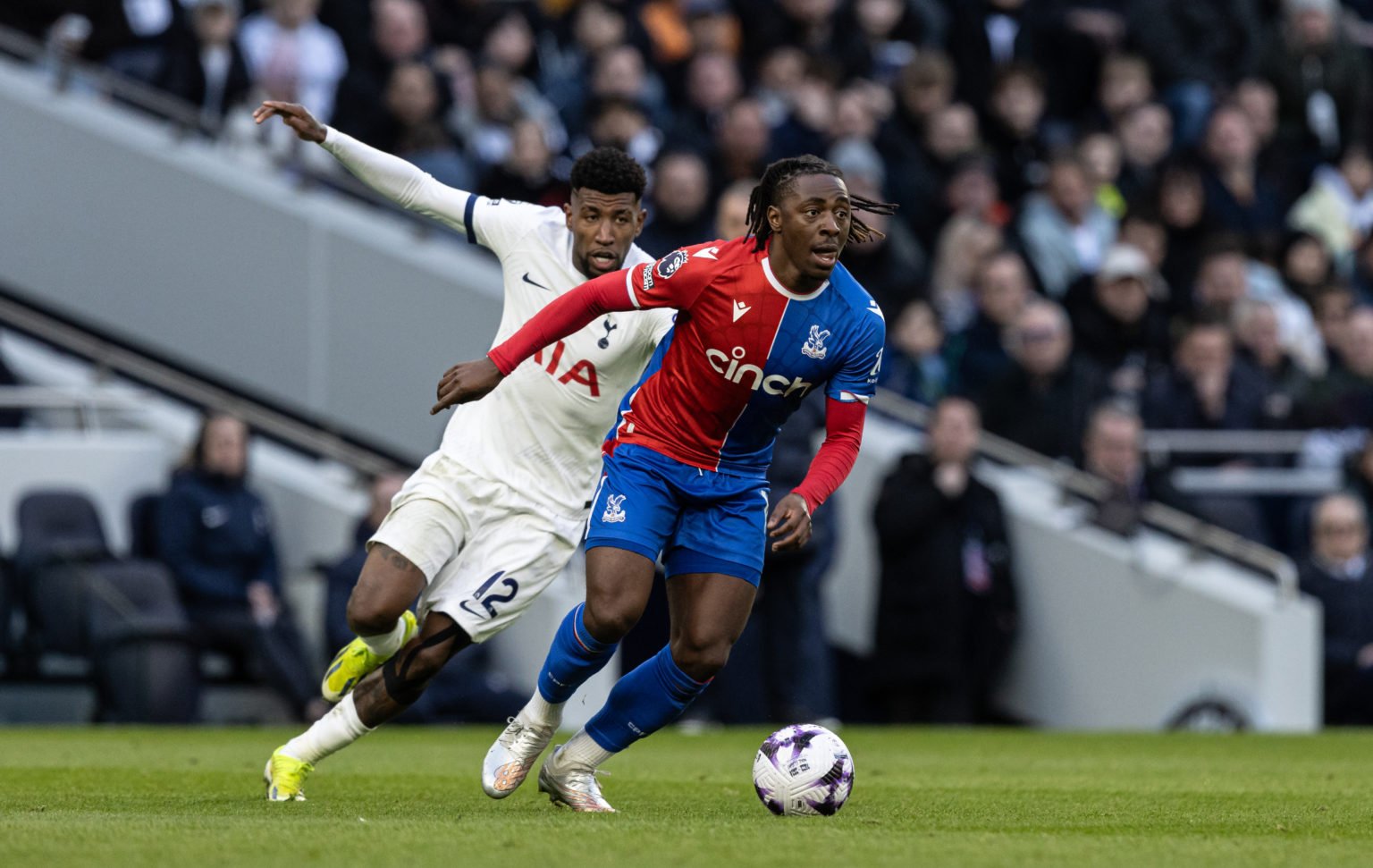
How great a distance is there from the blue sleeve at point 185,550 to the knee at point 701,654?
715 cm

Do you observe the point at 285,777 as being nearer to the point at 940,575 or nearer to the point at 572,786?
the point at 572,786

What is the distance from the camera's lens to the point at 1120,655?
1497cm

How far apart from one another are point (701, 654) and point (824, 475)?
2.53 ft

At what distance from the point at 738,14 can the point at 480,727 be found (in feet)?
24.0

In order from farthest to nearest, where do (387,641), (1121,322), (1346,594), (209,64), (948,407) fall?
(209,64) < (1121,322) < (1346,594) < (948,407) < (387,641)

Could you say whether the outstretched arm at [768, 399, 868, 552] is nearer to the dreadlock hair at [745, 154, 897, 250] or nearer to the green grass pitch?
the dreadlock hair at [745, 154, 897, 250]

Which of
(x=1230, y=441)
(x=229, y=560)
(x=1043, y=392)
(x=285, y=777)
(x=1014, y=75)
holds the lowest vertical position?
(x=285, y=777)

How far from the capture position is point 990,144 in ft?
60.0

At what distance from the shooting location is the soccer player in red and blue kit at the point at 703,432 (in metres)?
7.81

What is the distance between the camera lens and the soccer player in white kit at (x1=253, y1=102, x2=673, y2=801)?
8.27m

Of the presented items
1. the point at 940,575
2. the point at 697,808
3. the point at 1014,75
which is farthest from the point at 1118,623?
the point at 697,808

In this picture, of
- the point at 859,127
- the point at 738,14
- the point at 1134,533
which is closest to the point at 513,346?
the point at 1134,533

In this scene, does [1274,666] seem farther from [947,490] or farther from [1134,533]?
[947,490]

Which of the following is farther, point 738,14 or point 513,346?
point 738,14
